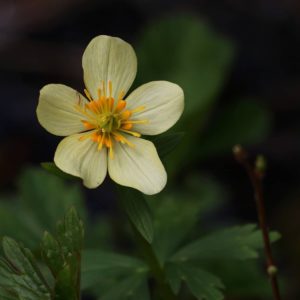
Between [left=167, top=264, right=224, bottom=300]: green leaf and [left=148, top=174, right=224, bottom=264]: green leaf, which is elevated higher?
[left=148, top=174, right=224, bottom=264]: green leaf

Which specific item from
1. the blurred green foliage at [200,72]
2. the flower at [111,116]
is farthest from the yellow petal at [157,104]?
the blurred green foliage at [200,72]

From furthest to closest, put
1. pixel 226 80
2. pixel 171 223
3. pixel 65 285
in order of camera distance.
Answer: pixel 226 80 < pixel 171 223 < pixel 65 285

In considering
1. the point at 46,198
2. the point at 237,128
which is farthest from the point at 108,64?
the point at 237,128

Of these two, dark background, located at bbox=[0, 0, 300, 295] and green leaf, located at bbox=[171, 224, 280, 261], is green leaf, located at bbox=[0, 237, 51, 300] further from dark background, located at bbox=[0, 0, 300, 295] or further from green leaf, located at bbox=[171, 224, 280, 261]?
dark background, located at bbox=[0, 0, 300, 295]

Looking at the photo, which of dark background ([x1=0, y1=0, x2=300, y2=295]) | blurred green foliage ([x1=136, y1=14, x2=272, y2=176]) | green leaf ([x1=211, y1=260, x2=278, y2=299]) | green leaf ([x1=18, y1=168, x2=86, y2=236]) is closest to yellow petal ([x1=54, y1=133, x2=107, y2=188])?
green leaf ([x1=18, y1=168, x2=86, y2=236])

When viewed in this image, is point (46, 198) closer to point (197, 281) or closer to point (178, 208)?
point (178, 208)

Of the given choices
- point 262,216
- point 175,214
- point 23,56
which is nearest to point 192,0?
point 23,56
